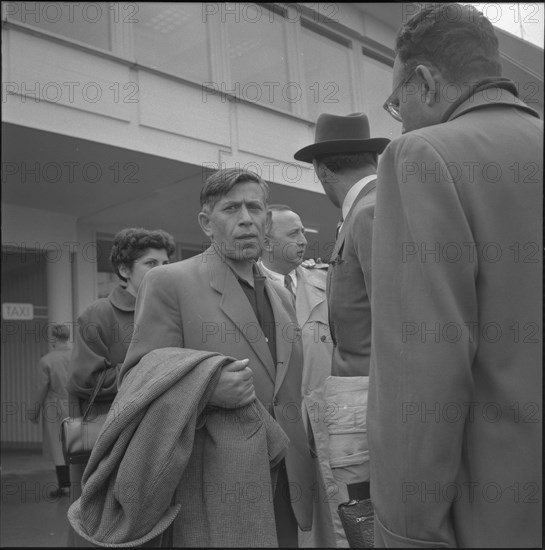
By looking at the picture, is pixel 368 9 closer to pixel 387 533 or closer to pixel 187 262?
pixel 187 262

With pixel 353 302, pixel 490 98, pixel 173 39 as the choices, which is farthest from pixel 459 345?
pixel 173 39

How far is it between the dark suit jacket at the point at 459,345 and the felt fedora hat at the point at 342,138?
1625 mm

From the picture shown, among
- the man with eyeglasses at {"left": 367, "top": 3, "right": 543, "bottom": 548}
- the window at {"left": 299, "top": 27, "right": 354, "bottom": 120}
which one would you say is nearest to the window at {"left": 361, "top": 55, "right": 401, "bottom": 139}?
the window at {"left": 299, "top": 27, "right": 354, "bottom": 120}

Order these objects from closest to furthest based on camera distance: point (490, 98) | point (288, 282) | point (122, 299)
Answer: point (490, 98) → point (122, 299) → point (288, 282)

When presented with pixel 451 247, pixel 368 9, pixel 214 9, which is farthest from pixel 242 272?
pixel 368 9

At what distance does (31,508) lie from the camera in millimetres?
7395

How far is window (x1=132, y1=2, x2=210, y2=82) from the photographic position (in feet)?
31.4

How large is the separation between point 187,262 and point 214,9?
28.7 ft

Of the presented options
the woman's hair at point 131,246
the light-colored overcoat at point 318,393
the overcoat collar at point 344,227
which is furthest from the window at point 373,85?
the overcoat collar at point 344,227

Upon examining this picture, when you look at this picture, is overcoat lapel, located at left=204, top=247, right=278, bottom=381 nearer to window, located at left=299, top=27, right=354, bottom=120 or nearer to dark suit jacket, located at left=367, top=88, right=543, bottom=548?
dark suit jacket, located at left=367, top=88, right=543, bottom=548

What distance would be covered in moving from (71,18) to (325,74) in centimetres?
525

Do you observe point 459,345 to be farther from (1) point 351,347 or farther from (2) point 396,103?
(1) point 351,347

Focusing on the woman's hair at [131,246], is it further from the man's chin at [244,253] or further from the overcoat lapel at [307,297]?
the man's chin at [244,253]

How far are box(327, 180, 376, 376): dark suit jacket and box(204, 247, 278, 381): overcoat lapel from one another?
0.28 metres
